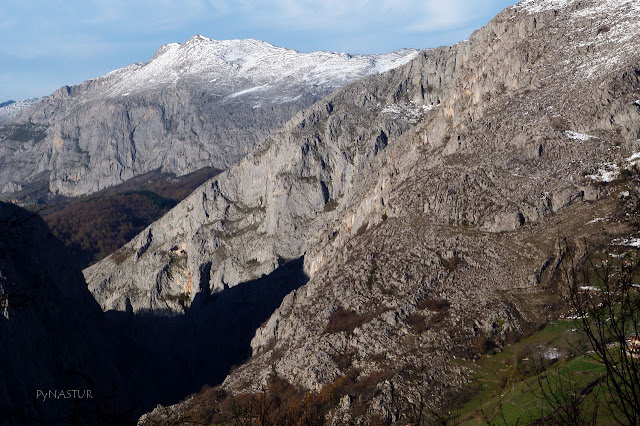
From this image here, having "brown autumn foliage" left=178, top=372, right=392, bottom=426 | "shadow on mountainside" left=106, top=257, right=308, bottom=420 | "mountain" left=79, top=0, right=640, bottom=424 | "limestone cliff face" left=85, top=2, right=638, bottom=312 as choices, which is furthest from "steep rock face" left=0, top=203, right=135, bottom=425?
"limestone cliff face" left=85, top=2, right=638, bottom=312

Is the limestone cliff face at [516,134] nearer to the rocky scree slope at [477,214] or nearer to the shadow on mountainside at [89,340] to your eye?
the rocky scree slope at [477,214]

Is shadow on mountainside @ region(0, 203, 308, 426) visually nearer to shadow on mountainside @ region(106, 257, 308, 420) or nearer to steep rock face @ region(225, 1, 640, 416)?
shadow on mountainside @ region(106, 257, 308, 420)

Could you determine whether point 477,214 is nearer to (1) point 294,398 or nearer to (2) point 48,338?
(1) point 294,398

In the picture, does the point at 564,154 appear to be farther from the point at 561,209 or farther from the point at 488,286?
the point at 488,286

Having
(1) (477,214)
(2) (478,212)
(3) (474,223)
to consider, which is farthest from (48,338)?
(2) (478,212)

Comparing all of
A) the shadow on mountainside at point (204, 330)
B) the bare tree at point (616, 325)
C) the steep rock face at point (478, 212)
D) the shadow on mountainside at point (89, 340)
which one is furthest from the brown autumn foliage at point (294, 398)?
the shadow on mountainside at point (204, 330)
